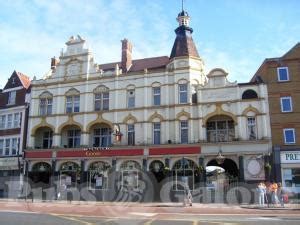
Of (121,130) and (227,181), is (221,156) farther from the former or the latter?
(121,130)

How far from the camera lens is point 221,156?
3098cm

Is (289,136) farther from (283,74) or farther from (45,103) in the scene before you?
(45,103)

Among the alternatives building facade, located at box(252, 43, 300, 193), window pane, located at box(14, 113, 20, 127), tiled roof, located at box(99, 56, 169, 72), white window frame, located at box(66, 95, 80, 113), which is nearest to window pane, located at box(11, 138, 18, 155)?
window pane, located at box(14, 113, 20, 127)

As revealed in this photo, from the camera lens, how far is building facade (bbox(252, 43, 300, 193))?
31.9m

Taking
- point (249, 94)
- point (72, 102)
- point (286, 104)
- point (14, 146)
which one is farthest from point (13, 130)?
point (286, 104)

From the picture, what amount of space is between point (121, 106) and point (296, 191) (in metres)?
17.4

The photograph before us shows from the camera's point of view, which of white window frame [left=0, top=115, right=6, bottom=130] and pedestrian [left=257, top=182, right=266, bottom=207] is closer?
pedestrian [left=257, top=182, right=266, bottom=207]

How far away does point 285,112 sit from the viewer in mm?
33219

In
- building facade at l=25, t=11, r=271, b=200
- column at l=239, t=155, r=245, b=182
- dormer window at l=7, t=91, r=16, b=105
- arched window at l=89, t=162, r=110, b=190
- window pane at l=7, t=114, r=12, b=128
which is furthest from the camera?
dormer window at l=7, t=91, r=16, b=105

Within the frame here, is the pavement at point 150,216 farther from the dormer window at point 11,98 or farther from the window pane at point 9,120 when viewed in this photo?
the dormer window at point 11,98

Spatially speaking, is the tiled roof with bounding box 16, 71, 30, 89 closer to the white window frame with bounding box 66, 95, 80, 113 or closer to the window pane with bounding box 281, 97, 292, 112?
the white window frame with bounding box 66, 95, 80, 113

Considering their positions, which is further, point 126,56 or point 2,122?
point 2,122

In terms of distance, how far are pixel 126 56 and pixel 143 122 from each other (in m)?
8.38

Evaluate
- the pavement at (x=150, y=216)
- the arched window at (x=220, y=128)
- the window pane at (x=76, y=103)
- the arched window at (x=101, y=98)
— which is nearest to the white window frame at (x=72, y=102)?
the window pane at (x=76, y=103)
